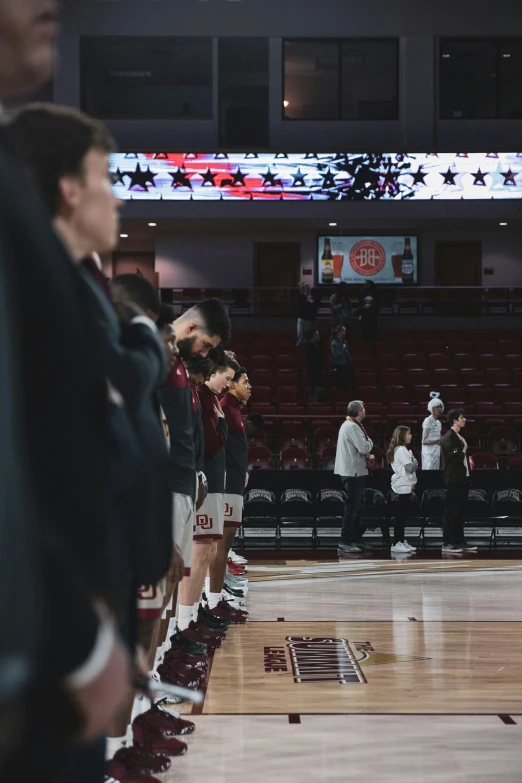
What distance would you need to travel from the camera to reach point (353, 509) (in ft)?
39.1

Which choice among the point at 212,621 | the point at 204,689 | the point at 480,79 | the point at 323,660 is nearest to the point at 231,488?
the point at 212,621

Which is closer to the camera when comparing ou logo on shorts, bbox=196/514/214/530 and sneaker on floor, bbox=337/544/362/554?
ou logo on shorts, bbox=196/514/214/530

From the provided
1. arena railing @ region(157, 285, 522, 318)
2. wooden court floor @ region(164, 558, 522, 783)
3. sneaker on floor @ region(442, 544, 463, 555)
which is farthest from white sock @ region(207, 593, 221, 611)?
arena railing @ region(157, 285, 522, 318)

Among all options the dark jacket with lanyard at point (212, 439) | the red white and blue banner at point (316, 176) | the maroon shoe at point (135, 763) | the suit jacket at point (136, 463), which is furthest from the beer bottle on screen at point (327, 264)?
the suit jacket at point (136, 463)

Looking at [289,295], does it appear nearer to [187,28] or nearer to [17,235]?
[187,28]

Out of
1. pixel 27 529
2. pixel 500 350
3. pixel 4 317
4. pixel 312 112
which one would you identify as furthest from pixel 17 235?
pixel 312 112

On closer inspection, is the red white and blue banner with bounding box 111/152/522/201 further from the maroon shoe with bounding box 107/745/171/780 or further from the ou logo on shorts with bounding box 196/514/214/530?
the maroon shoe with bounding box 107/745/171/780

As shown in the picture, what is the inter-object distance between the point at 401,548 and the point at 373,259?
1204 cm

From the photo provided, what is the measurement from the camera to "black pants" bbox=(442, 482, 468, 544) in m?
11.9

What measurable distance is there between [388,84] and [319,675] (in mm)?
18966

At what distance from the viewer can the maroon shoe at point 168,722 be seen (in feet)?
14.2

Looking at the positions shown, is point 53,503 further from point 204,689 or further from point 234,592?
point 234,592

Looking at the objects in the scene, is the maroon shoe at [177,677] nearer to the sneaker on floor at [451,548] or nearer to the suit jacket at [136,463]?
the suit jacket at [136,463]

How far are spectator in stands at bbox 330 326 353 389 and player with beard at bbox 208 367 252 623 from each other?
9180mm
